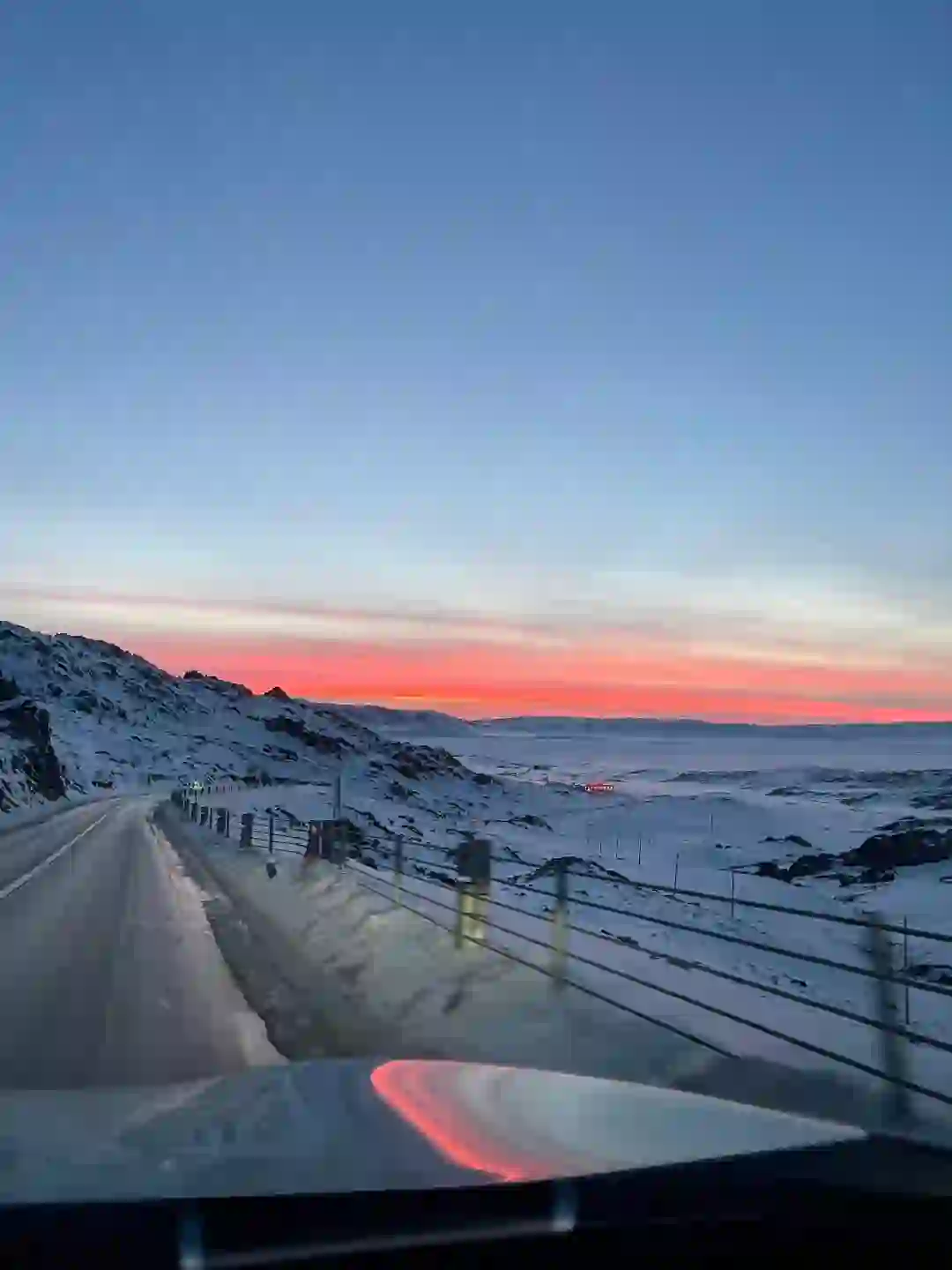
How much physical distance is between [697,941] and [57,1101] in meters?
21.6

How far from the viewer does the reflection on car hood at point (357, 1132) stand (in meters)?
3.54

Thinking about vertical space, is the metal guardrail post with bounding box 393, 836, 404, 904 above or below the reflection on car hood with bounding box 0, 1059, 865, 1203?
below

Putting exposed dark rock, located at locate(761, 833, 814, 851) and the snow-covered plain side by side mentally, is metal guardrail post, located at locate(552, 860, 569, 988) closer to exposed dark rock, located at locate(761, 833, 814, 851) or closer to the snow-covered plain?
the snow-covered plain

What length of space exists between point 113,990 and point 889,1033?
730cm

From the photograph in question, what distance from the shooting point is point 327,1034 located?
354 inches

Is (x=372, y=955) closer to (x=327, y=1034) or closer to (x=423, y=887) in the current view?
(x=327, y=1034)

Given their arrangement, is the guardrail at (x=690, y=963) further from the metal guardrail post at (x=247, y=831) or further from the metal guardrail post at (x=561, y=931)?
the metal guardrail post at (x=247, y=831)

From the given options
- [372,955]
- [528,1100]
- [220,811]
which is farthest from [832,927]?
[528,1100]

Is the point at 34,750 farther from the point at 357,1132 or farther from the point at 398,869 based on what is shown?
the point at 357,1132

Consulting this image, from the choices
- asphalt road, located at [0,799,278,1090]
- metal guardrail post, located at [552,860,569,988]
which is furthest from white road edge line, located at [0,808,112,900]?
metal guardrail post, located at [552,860,569,988]

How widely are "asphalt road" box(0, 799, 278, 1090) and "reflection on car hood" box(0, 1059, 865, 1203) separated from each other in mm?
2508

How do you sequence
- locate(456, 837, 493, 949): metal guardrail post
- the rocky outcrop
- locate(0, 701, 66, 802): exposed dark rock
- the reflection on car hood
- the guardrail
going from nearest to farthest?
the reflection on car hood, the guardrail, locate(456, 837, 493, 949): metal guardrail post, the rocky outcrop, locate(0, 701, 66, 802): exposed dark rock

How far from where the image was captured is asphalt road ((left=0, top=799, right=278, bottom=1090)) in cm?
816

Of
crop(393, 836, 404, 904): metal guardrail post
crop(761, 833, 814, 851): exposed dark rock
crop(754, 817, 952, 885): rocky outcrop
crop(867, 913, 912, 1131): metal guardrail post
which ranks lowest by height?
crop(761, 833, 814, 851): exposed dark rock
